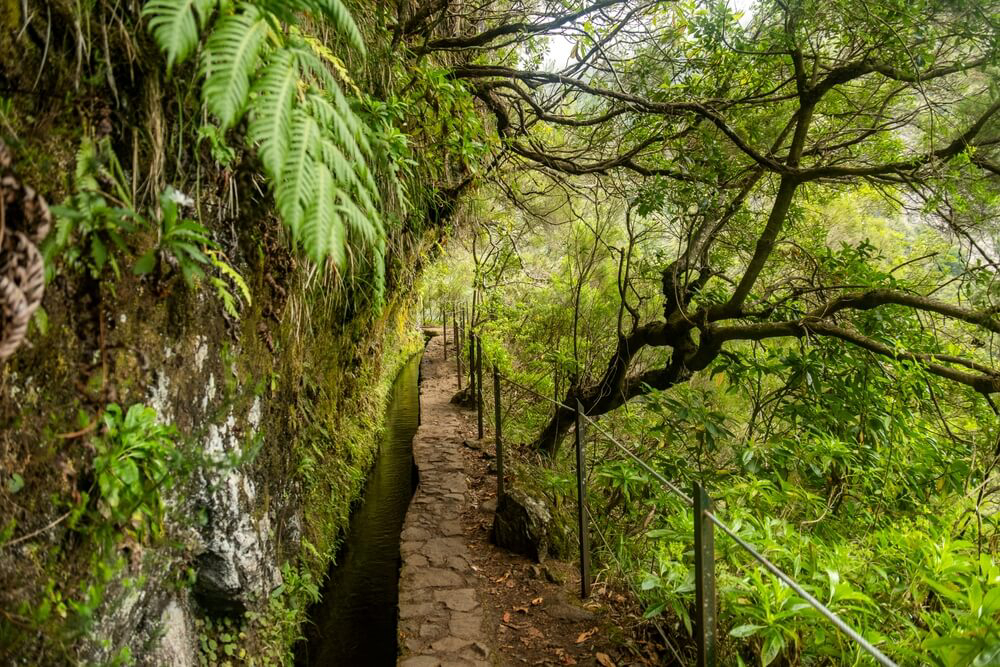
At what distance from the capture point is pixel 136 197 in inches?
76.6

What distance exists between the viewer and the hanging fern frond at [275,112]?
1274mm

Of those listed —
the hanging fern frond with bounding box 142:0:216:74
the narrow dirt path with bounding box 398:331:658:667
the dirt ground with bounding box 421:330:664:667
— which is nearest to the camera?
the hanging fern frond with bounding box 142:0:216:74

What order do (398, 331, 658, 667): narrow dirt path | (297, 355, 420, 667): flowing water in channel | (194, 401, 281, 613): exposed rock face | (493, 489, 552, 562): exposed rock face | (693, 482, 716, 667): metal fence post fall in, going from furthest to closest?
(493, 489, 552, 562): exposed rock face
(297, 355, 420, 667): flowing water in channel
(398, 331, 658, 667): narrow dirt path
(194, 401, 281, 613): exposed rock face
(693, 482, 716, 667): metal fence post

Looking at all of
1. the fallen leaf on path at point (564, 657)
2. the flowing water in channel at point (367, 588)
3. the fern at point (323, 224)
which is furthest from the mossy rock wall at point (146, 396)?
the fallen leaf on path at point (564, 657)

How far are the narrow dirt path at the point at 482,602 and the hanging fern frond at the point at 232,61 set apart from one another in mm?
2937

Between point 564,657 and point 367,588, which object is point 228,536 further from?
point 367,588

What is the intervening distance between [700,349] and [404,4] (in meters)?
3.35

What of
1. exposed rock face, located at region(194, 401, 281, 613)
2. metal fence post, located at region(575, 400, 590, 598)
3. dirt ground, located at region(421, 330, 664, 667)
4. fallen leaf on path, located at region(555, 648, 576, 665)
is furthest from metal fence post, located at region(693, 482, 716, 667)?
exposed rock face, located at region(194, 401, 281, 613)

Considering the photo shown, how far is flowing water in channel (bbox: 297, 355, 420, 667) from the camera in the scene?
12.4 ft

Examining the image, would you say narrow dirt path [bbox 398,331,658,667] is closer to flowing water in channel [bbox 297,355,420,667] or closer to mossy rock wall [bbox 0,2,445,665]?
flowing water in channel [bbox 297,355,420,667]

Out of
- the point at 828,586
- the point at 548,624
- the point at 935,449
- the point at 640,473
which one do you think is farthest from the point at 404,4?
the point at 935,449

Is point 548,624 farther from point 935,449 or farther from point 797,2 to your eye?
point 797,2

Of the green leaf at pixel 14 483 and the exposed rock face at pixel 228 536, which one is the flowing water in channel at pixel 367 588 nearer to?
the exposed rock face at pixel 228 536

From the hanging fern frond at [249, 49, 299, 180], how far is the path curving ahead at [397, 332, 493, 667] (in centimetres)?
283
